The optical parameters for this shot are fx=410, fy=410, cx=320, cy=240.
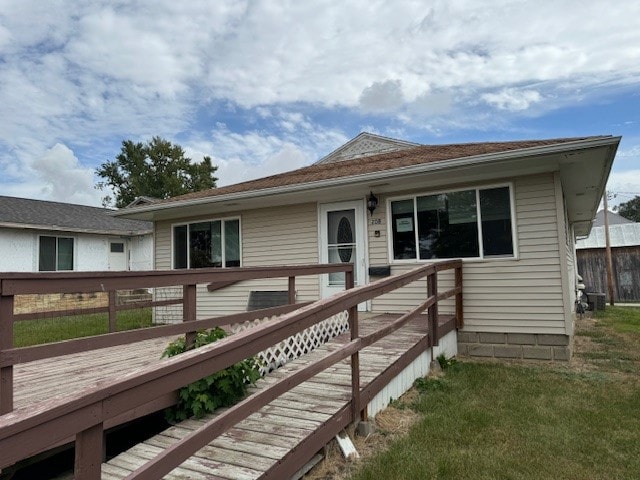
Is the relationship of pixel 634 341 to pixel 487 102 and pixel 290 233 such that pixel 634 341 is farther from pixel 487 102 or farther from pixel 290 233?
pixel 487 102

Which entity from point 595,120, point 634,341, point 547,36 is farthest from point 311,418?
point 595,120

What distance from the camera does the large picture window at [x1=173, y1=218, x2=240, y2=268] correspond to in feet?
28.2

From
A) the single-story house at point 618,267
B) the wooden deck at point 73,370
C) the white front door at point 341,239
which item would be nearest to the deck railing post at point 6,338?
the wooden deck at point 73,370

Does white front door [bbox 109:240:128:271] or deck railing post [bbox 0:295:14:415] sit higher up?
white front door [bbox 109:240:128:271]

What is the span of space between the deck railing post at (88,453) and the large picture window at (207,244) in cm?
726

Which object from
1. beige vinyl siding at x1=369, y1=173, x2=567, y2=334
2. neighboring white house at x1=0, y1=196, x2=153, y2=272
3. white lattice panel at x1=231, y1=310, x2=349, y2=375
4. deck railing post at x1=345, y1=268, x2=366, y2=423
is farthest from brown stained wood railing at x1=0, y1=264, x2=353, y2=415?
neighboring white house at x1=0, y1=196, x2=153, y2=272

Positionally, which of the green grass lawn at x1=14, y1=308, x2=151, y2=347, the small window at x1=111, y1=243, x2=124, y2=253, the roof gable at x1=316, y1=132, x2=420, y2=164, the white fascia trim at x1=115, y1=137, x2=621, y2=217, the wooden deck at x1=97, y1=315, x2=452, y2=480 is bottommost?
the green grass lawn at x1=14, y1=308, x2=151, y2=347

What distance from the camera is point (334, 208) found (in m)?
7.48

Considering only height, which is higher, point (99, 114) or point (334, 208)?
point (99, 114)

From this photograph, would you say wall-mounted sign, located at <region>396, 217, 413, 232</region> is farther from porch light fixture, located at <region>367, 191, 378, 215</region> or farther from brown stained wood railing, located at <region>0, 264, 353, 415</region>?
brown stained wood railing, located at <region>0, 264, 353, 415</region>

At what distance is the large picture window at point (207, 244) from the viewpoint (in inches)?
339

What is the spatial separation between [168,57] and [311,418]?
32.3ft

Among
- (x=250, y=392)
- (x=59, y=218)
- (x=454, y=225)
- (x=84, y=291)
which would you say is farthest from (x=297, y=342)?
(x=59, y=218)

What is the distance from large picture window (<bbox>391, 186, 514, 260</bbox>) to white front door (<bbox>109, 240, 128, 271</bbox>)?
1421 cm
